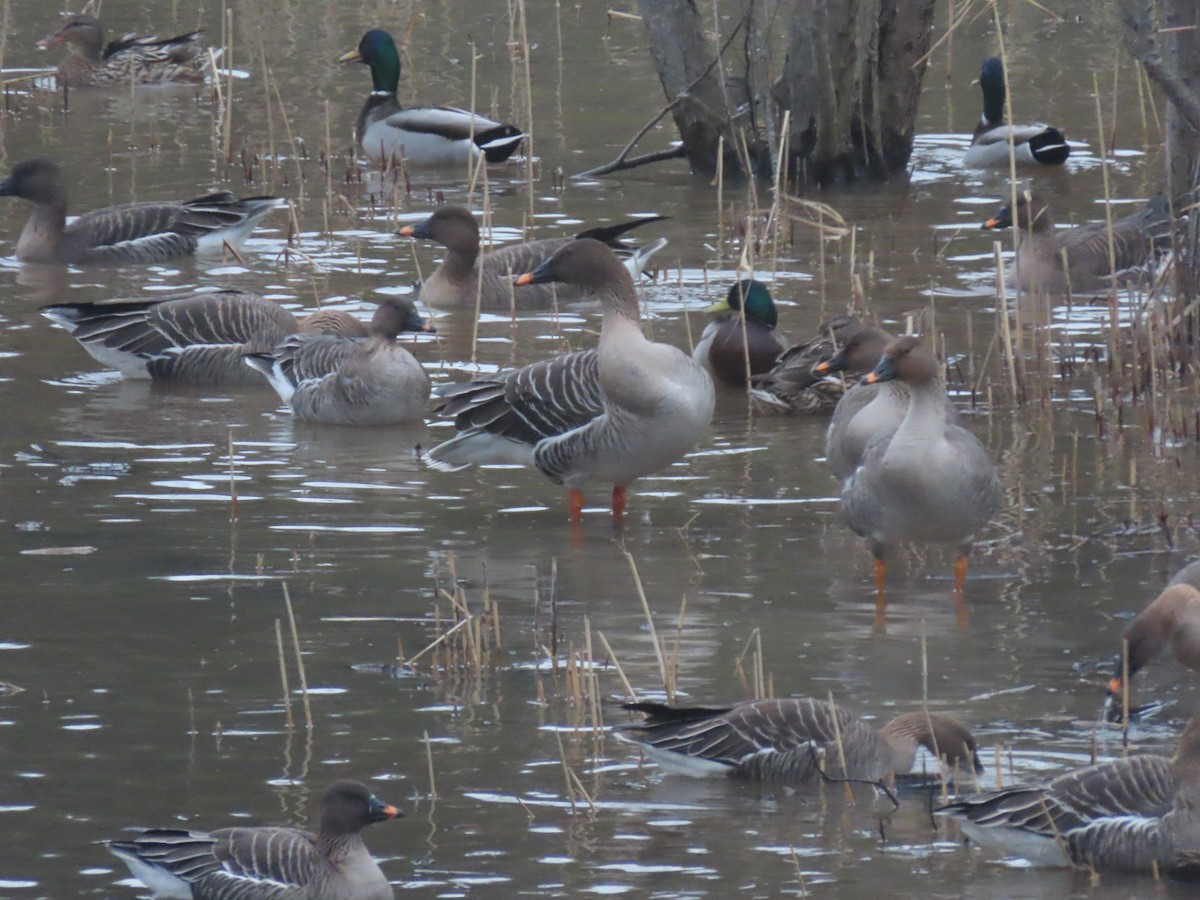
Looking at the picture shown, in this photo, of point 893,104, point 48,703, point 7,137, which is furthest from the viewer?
point 7,137

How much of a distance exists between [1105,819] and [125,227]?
459 inches

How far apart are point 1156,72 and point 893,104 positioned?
10.1 metres

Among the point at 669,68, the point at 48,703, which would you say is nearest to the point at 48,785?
the point at 48,703

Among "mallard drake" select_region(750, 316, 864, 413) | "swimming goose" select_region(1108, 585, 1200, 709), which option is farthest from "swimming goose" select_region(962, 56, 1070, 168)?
"swimming goose" select_region(1108, 585, 1200, 709)

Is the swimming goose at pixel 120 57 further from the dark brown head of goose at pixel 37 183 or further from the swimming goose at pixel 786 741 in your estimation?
the swimming goose at pixel 786 741

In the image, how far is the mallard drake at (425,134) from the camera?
19031mm

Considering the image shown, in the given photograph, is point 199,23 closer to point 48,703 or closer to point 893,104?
point 893,104

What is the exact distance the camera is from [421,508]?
1012 centimetres

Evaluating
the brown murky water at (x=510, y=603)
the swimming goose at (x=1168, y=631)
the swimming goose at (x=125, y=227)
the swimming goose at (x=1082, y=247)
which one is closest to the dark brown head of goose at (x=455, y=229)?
the brown murky water at (x=510, y=603)

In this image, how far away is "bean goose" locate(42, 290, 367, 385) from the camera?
1302cm

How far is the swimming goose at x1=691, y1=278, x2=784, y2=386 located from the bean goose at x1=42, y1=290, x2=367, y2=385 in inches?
86.8

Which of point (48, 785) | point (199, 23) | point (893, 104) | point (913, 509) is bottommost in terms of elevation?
point (48, 785)

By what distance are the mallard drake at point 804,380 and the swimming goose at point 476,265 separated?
9.56 feet

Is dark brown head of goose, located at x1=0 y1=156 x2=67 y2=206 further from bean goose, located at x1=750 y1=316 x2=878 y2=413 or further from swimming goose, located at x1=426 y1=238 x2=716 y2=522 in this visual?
bean goose, located at x1=750 y1=316 x2=878 y2=413
